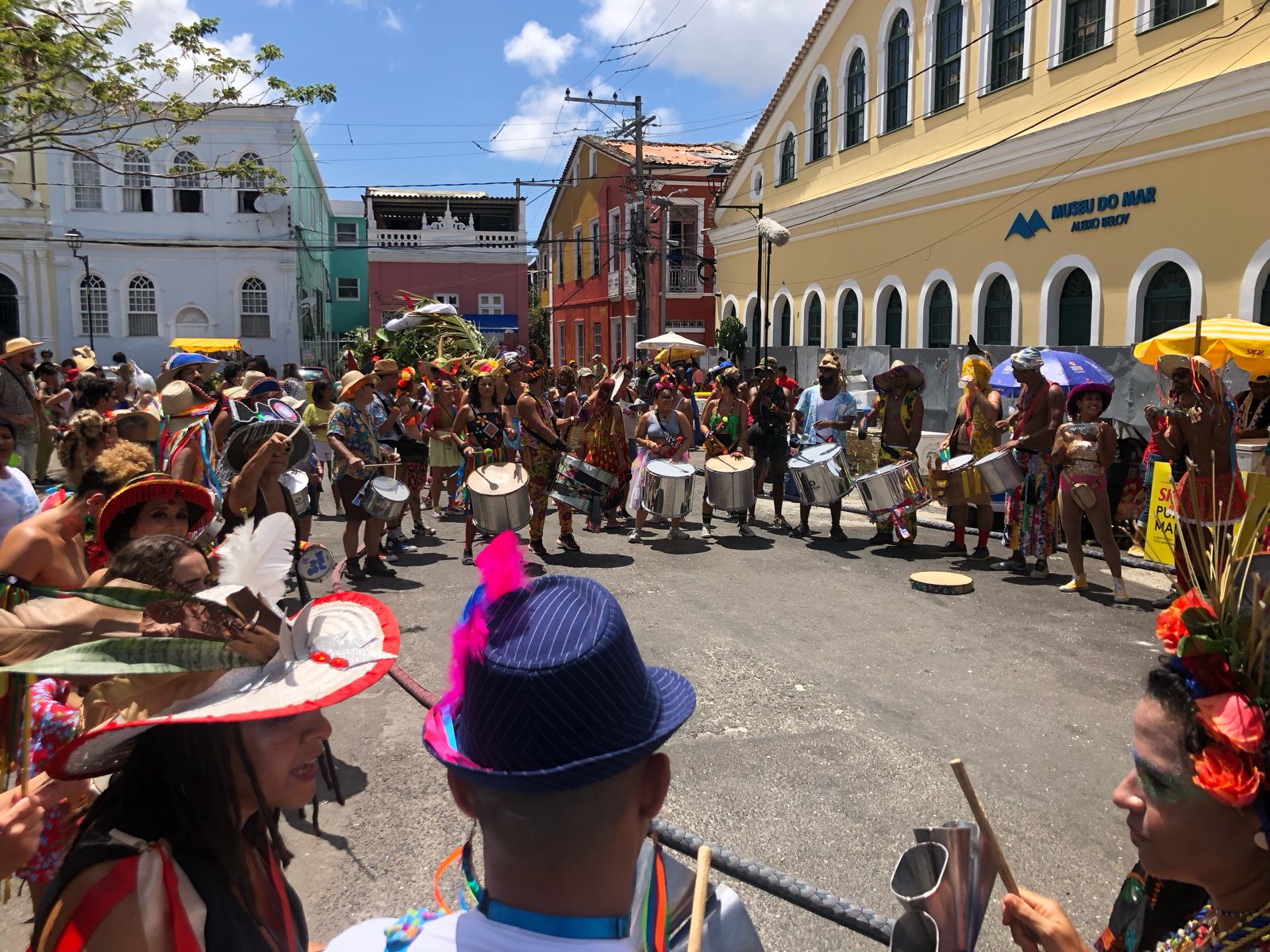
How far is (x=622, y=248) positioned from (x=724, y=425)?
22.8 metres

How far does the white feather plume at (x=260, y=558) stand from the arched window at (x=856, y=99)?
22.6 meters

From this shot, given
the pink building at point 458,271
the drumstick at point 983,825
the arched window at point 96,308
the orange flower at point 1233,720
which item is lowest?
the drumstick at point 983,825

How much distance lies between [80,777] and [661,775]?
3.48 ft

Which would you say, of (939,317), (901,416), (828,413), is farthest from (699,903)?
Result: (939,317)

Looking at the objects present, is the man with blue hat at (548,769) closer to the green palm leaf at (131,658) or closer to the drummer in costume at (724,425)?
the green palm leaf at (131,658)

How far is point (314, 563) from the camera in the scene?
5328 millimetres

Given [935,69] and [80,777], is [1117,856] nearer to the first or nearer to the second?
[80,777]

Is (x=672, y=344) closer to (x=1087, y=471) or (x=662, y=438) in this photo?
(x=662, y=438)

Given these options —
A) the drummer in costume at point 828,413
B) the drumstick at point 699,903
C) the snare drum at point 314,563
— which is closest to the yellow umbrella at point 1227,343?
the drummer in costume at point 828,413

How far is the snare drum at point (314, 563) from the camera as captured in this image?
5216 millimetres

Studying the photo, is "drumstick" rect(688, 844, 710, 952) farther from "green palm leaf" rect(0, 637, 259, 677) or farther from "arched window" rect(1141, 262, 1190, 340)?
"arched window" rect(1141, 262, 1190, 340)

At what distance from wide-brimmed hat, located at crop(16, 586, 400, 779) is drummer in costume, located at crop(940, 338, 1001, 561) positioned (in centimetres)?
776

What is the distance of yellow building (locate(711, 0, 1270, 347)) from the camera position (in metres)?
13.1

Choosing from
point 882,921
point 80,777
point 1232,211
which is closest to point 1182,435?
point 882,921
